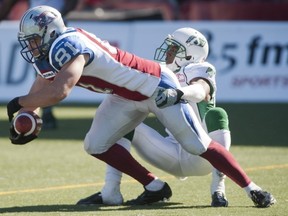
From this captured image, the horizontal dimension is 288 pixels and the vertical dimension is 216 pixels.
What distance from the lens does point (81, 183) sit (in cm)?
865

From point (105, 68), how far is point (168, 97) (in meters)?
0.50

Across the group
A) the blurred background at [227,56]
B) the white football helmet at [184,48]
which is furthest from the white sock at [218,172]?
the blurred background at [227,56]

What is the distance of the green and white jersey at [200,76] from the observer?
24.3ft

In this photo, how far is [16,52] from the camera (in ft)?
53.9

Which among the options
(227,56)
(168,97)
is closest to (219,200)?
(168,97)

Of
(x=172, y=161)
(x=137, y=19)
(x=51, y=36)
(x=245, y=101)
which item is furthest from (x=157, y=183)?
(x=137, y=19)

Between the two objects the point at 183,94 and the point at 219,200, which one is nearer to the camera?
the point at 183,94

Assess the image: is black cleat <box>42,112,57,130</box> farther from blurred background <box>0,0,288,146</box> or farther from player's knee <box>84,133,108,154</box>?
player's knee <box>84,133,108,154</box>

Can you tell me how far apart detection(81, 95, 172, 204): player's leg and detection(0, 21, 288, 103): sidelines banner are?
8840mm

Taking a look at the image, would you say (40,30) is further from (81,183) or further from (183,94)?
(81,183)

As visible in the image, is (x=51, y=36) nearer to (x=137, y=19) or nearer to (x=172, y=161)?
(x=172, y=161)

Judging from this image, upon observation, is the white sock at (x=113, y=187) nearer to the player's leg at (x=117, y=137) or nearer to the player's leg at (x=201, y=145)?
the player's leg at (x=117, y=137)

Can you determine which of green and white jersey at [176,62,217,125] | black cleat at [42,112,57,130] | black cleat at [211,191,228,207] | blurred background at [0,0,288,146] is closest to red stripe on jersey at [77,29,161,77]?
green and white jersey at [176,62,217,125]

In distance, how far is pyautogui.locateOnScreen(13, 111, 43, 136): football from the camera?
6.90 m
